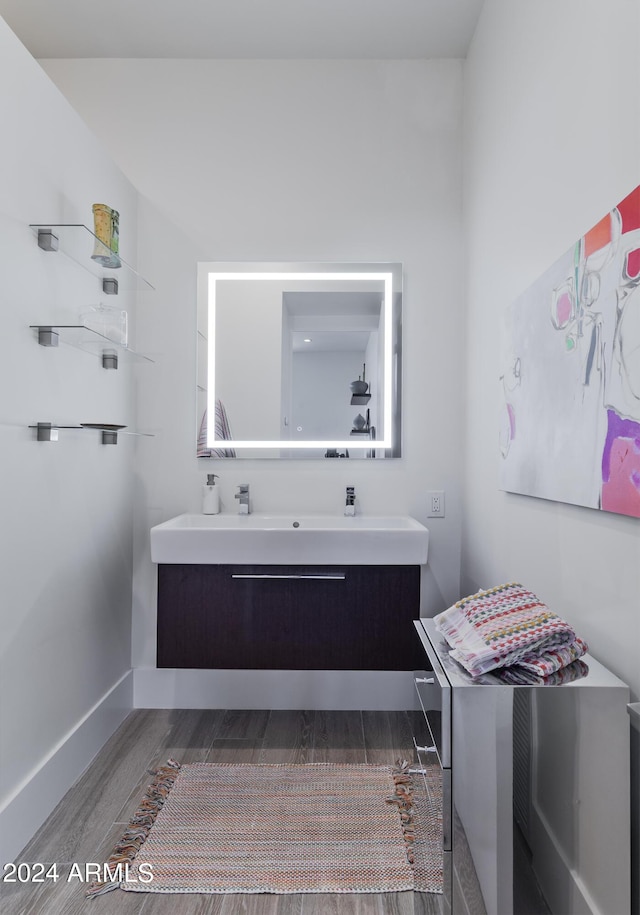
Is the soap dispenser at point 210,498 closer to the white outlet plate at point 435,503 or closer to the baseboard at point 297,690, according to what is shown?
the baseboard at point 297,690

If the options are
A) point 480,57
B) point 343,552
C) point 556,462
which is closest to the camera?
point 556,462

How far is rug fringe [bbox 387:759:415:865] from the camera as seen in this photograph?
1.57m

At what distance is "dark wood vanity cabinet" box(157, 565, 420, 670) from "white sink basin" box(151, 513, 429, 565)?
0.05m

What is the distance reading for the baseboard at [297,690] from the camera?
239cm

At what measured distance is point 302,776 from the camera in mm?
1891

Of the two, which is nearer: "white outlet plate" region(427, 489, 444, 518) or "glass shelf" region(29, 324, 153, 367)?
"glass shelf" region(29, 324, 153, 367)

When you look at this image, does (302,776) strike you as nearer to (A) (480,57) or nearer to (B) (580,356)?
(B) (580,356)

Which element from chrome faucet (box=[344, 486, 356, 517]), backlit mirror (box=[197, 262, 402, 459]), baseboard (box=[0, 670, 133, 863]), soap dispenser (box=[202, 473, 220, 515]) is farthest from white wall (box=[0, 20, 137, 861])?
chrome faucet (box=[344, 486, 356, 517])

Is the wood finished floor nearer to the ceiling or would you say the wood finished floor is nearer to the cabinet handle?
the cabinet handle

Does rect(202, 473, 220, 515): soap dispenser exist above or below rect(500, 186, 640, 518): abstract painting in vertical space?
below

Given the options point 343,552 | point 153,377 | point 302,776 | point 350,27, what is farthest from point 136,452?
point 350,27

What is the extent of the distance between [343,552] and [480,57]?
6.62 feet

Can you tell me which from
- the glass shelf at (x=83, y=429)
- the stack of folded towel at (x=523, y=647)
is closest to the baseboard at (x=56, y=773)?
the glass shelf at (x=83, y=429)

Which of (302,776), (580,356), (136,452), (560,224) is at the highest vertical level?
(560,224)
